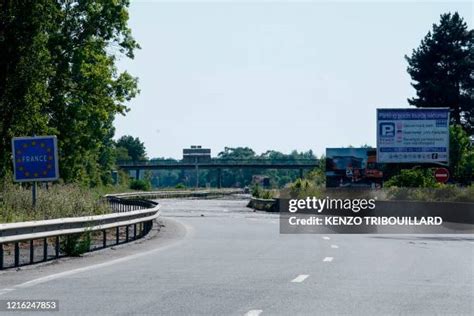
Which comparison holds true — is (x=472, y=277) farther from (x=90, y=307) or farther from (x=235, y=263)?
(x=90, y=307)

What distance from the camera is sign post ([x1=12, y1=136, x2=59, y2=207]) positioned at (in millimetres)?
28062

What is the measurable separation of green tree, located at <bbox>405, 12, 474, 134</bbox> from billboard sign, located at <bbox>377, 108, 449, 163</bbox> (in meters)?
36.6

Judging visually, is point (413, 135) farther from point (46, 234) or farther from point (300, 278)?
point (300, 278)

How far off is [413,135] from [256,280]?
47.5 m

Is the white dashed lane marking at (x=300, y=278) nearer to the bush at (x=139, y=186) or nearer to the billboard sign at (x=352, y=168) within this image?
the billboard sign at (x=352, y=168)

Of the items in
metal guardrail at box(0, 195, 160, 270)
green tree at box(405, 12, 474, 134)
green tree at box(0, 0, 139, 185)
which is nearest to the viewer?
metal guardrail at box(0, 195, 160, 270)

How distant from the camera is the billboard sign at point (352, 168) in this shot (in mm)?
72812

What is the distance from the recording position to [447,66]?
327 feet

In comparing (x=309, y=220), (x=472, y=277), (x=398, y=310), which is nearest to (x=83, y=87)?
(x=309, y=220)

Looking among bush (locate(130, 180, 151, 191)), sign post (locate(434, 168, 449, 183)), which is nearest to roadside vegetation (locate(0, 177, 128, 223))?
sign post (locate(434, 168, 449, 183))

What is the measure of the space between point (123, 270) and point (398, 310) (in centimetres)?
661

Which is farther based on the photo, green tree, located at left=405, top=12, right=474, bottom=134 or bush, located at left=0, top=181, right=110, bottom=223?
green tree, located at left=405, top=12, right=474, bottom=134

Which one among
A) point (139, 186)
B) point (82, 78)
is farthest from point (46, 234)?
point (139, 186)

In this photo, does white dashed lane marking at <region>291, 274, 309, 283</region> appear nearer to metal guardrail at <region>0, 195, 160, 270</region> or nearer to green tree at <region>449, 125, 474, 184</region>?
metal guardrail at <region>0, 195, 160, 270</region>
